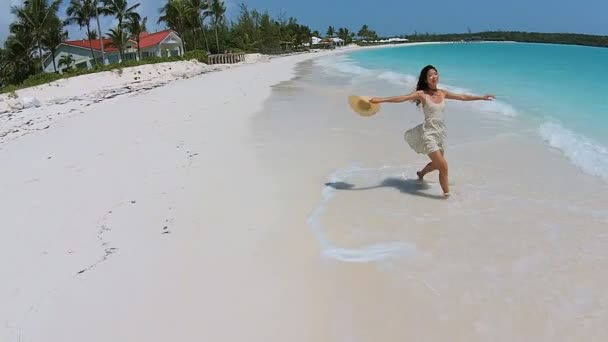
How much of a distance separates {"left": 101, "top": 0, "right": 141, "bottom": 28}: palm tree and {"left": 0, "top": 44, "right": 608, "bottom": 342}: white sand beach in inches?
1541

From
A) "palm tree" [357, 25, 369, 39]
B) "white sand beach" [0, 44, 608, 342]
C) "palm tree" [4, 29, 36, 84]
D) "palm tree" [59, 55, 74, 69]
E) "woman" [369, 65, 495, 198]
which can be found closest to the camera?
"white sand beach" [0, 44, 608, 342]

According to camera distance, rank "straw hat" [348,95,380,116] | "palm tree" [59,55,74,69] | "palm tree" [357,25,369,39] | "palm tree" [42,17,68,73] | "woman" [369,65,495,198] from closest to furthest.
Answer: "woman" [369,65,495,198]
"straw hat" [348,95,380,116]
"palm tree" [42,17,68,73]
"palm tree" [59,55,74,69]
"palm tree" [357,25,369,39]

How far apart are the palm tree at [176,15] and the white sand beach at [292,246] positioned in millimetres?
47340

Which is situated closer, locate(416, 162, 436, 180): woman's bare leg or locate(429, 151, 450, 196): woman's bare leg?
locate(429, 151, 450, 196): woman's bare leg

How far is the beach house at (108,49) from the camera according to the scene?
Result: 4800 centimetres

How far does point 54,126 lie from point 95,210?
764 centimetres

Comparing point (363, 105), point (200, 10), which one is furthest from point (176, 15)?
point (363, 105)

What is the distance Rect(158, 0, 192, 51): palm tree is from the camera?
170ft

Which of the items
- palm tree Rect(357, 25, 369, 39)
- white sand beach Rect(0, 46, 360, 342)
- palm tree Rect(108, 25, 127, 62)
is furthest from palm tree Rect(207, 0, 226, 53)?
palm tree Rect(357, 25, 369, 39)

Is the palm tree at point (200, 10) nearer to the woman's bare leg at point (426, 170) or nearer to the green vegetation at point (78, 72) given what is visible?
the green vegetation at point (78, 72)

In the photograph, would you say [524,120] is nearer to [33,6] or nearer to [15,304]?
[15,304]

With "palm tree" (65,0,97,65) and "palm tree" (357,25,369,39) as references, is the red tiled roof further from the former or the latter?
"palm tree" (357,25,369,39)

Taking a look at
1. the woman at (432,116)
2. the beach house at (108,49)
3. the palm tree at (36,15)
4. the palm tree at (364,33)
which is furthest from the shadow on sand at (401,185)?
the palm tree at (364,33)

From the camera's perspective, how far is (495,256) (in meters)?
4.25
